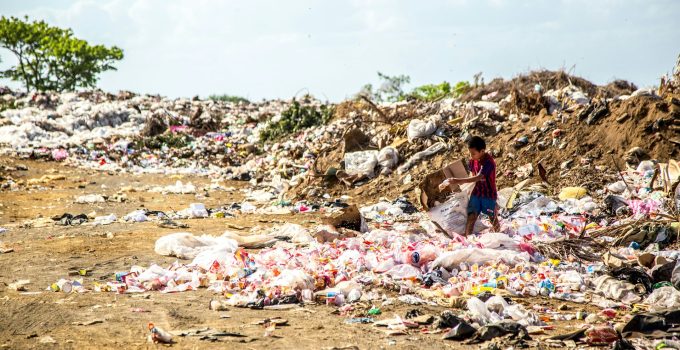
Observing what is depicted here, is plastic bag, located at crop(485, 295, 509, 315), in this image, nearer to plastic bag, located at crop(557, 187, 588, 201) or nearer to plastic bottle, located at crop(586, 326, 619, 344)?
plastic bottle, located at crop(586, 326, 619, 344)

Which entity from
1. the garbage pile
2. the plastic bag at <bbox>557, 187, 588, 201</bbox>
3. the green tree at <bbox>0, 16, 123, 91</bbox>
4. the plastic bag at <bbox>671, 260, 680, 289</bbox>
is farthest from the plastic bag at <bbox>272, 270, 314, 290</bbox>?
the green tree at <bbox>0, 16, 123, 91</bbox>

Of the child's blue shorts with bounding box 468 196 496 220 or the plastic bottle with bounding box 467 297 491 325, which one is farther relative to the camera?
the child's blue shorts with bounding box 468 196 496 220

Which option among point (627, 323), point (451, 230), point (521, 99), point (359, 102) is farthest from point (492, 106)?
point (627, 323)

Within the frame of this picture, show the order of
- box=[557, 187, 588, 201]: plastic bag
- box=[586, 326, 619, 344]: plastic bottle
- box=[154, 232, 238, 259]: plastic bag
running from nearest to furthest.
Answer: box=[586, 326, 619, 344]: plastic bottle, box=[154, 232, 238, 259]: plastic bag, box=[557, 187, 588, 201]: plastic bag

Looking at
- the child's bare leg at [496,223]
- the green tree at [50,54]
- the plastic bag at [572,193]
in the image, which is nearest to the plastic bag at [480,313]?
the child's bare leg at [496,223]

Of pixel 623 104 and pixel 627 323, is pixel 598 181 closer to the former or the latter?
pixel 623 104

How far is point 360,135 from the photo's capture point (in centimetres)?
1201

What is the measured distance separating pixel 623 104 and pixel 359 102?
24.0ft

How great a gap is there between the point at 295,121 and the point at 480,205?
10.3m

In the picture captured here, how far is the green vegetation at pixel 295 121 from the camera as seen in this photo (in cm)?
1579

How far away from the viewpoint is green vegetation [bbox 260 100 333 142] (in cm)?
1579

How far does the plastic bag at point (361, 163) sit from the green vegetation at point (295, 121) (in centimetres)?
413

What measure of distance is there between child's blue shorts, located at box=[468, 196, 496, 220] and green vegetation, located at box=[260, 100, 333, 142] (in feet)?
30.9

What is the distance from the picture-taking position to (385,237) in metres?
6.25
